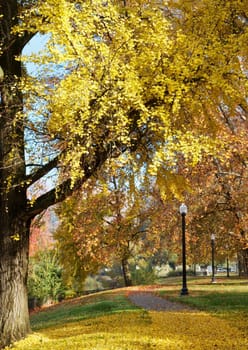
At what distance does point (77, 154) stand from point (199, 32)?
3.44 meters

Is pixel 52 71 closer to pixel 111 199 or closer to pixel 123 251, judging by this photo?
pixel 111 199

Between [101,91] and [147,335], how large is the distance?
435 centimetres

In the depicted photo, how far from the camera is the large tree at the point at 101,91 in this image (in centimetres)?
731

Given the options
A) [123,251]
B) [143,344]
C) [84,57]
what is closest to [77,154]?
[84,57]

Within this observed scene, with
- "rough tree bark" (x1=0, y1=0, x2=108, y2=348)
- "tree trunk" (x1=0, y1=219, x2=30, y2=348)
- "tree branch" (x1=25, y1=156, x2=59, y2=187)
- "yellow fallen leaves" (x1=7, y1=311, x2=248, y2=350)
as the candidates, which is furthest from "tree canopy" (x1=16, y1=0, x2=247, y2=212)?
"yellow fallen leaves" (x1=7, y1=311, x2=248, y2=350)

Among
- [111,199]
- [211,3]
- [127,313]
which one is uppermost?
[211,3]

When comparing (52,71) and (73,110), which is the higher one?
(52,71)

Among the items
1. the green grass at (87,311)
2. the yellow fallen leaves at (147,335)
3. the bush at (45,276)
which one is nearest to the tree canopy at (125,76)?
the yellow fallen leaves at (147,335)

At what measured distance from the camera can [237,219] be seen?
61.5 ft

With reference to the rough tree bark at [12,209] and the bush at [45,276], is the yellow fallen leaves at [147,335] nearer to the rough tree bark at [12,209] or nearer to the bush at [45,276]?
the rough tree bark at [12,209]

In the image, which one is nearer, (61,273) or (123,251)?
(123,251)

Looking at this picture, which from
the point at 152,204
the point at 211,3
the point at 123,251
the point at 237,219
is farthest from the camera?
the point at 123,251

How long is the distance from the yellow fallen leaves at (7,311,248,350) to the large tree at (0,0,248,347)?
127 cm

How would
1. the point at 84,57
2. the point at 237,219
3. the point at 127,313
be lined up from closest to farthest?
the point at 84,57 → the point at 127,313 → the point at 237,219
